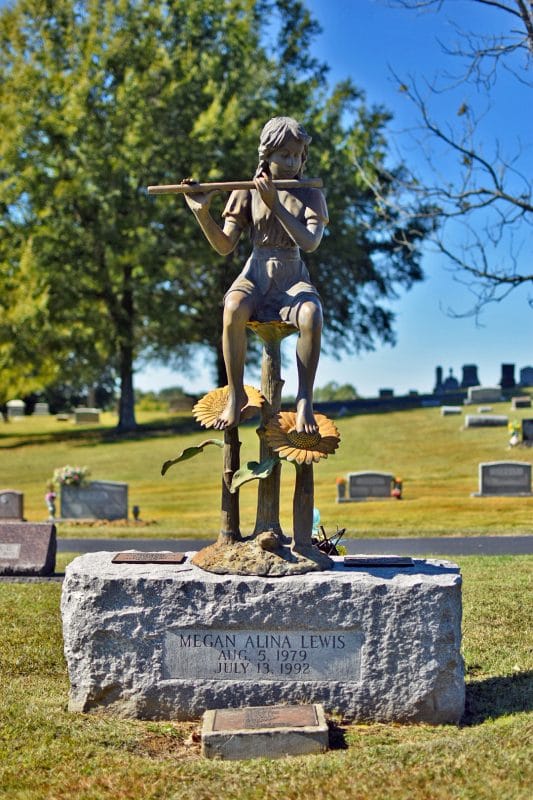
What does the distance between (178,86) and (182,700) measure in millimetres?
34797

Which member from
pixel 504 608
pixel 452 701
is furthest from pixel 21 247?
pixel 452 701

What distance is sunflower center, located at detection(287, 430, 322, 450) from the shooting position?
7.02 meters

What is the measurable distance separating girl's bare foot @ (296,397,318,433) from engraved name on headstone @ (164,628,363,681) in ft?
4.72

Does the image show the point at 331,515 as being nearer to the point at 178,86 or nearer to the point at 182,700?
the point at 182,700

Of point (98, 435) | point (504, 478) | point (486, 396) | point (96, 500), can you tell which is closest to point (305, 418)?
point (96, 500)

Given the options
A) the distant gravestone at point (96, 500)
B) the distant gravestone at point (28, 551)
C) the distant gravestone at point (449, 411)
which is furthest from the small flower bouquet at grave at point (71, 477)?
the distant gravestone at point (449, 411)

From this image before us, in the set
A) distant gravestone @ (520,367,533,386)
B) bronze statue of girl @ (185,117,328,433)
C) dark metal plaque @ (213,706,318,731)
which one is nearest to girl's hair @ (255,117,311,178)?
bronze statue of girl @ (185,117,328,433)

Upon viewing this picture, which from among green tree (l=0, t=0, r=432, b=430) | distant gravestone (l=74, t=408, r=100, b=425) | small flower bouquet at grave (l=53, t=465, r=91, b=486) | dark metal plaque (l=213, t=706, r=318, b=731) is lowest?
dark metal plaque (l=213, t=706, r=318, b=731)

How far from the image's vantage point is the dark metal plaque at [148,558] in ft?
24.2

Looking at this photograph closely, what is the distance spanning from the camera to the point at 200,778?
19.2ft

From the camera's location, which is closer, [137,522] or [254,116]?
[137,522]

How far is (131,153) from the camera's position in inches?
1463

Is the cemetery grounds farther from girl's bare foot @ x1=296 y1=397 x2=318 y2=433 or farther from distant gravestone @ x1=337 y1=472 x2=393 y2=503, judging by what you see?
distant gravestone @ x1=337 y1=472 x2=393 y2=503

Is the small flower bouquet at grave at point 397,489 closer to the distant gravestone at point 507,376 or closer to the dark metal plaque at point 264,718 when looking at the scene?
the dark metal plaque at point 264,718
